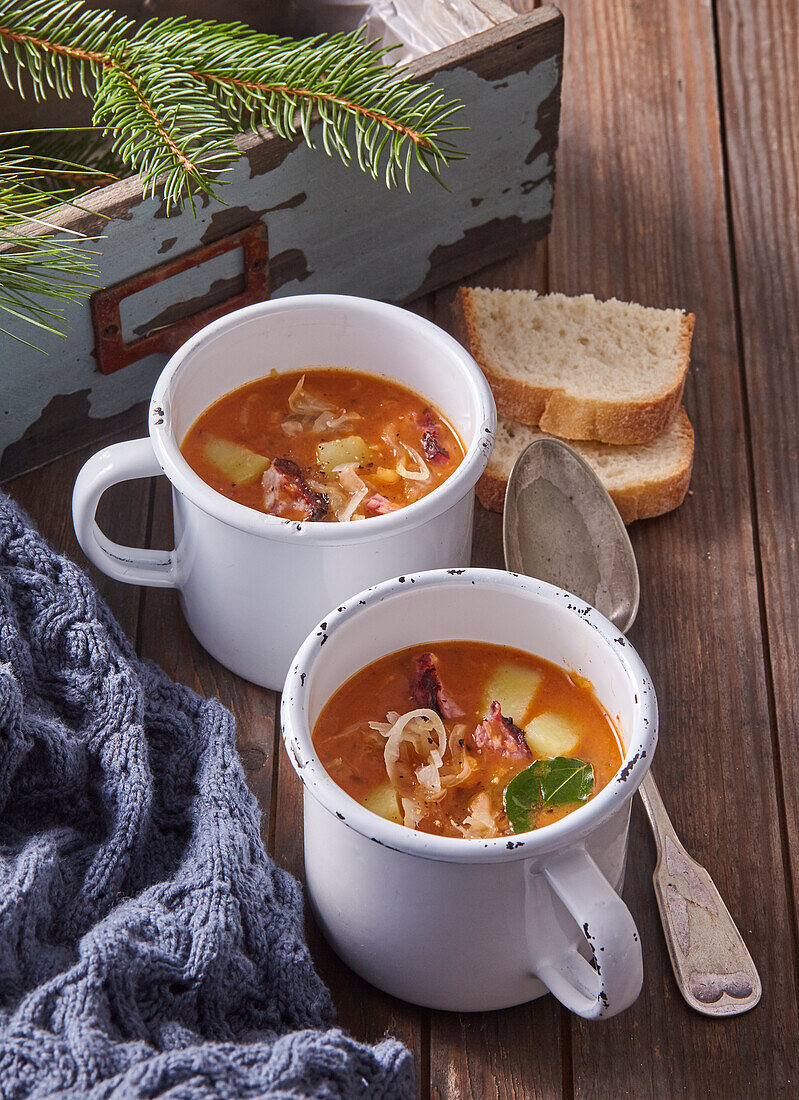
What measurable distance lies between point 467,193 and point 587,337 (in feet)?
0.80

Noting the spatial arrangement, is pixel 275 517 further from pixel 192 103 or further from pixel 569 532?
pixel 192 103

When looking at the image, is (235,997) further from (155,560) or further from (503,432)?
(503,432)

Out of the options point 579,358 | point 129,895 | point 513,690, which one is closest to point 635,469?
point 579,358

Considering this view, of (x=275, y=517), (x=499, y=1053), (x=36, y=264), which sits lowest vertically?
(x=499, y=1053)

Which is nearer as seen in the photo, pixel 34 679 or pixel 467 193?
pixel 34 679

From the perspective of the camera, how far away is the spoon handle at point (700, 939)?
1109 millimetres

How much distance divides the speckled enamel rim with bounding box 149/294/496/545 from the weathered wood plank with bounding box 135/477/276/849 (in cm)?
17

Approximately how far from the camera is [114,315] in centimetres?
142

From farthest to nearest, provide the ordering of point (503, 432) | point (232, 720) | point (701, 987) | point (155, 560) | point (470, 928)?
point (503, 432)
point (155, 560)
point (232, 720)
point (701, 987)
point (470, 928)

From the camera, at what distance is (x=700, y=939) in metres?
1.14

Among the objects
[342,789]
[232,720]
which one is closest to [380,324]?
[232,720]

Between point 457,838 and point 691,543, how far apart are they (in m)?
0.62

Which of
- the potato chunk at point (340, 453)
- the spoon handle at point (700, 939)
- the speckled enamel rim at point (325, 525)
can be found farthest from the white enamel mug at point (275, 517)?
the spoon handle at point (700, 939)

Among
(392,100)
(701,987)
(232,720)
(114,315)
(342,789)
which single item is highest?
(392,100)
